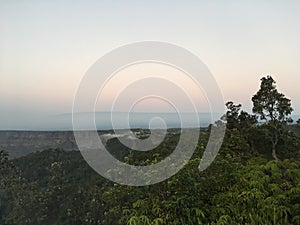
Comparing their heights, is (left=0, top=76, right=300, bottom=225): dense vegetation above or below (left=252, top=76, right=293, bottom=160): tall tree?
below

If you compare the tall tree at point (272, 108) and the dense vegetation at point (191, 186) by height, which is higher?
the tall tree at point (272, 108)

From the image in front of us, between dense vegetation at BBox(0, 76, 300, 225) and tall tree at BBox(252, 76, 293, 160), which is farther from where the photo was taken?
tall tree at BBox(252, 76, 293, 160)

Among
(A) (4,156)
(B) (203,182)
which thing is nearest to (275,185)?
(B) (203,182)

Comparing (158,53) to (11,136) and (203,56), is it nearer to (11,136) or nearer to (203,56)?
(203,56)

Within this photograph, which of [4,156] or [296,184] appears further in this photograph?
[4,156]
